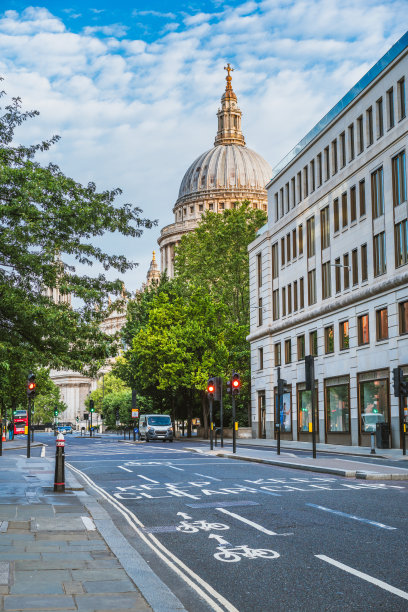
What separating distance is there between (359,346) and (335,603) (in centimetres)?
3398

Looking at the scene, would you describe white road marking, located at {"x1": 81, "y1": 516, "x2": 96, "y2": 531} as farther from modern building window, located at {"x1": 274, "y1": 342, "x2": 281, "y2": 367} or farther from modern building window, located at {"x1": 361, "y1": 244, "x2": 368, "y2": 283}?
modern building window, located at {"x1": 274, "y1": 342, "x2": 281, "y2": 367}

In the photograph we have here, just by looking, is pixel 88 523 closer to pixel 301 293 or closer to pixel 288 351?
pixel 301 293

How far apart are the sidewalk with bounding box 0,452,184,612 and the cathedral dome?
132 metres

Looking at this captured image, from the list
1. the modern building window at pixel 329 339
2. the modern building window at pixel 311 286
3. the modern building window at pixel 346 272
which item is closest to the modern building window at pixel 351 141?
the modern building window at pixel 346 272

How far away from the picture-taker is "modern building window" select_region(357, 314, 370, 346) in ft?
129

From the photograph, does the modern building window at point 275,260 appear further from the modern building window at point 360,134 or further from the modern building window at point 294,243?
the modern building window at point 360,134

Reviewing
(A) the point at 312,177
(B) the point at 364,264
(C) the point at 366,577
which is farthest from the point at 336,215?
(C) the point at 366,577

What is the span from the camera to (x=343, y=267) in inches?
1682

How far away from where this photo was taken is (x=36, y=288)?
15391mm

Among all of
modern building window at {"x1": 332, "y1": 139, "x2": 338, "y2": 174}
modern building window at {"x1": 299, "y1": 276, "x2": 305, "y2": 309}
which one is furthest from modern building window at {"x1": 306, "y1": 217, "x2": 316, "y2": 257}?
modern building window at {"x1": 332, "y1": 139, "x2": 338, "y2": 174}

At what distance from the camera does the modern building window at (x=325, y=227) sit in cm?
4538

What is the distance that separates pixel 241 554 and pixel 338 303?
33965 millimetres

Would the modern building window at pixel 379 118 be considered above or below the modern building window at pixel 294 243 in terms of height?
above

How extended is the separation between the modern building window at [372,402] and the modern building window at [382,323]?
1927 millimetres
